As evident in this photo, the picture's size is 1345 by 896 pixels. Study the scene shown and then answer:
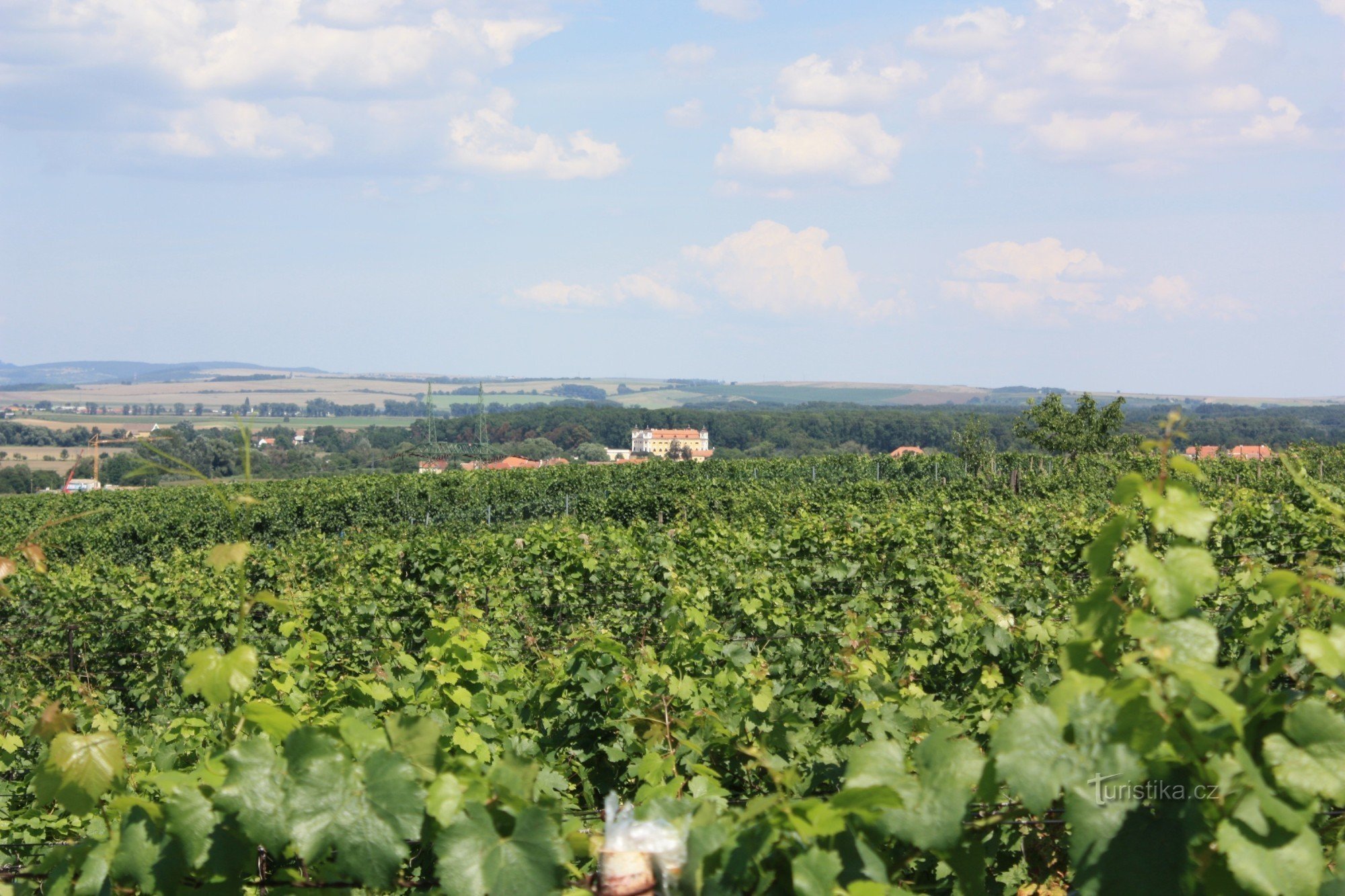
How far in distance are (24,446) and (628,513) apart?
9867 centimetres

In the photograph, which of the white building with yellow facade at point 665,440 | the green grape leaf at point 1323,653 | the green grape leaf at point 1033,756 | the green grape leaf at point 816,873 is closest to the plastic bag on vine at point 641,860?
the green grape leaf at point 816,873

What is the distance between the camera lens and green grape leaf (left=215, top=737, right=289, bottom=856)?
1551 mm

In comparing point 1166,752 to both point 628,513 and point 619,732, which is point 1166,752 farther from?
point 628,513

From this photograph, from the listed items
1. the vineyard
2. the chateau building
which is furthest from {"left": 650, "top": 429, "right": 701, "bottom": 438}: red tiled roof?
the vineyard

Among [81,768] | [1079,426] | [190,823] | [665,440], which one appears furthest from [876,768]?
[665,440]

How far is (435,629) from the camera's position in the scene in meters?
4.11

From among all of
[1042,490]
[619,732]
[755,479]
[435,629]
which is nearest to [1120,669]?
[619,732]

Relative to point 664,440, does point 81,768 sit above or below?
above

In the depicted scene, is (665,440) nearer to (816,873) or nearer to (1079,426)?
(1079,426)

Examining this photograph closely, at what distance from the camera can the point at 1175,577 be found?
1.40 meters

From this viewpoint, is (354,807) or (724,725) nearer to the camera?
(354,807)

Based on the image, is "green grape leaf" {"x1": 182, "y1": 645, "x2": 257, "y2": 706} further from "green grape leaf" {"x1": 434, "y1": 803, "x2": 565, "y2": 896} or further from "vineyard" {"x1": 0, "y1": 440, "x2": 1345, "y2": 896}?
"green grape leaf" {"x1": 434, "y1": 803, "x2": 565, "y2": 896}

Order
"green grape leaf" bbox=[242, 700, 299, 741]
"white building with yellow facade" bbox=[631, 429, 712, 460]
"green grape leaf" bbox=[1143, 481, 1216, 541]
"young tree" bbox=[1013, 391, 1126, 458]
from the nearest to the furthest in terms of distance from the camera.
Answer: "green grape leaf" bbox=[1143, 481, 1216, 541] → "green grape leaf" bbox=[242, 700, 299, 741] → "young tree" bbox=[1013, 391, 1126, 458] → "white building with yellow facade" bbox=[631, 429, 712, 460]

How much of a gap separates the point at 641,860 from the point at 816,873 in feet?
0.89
